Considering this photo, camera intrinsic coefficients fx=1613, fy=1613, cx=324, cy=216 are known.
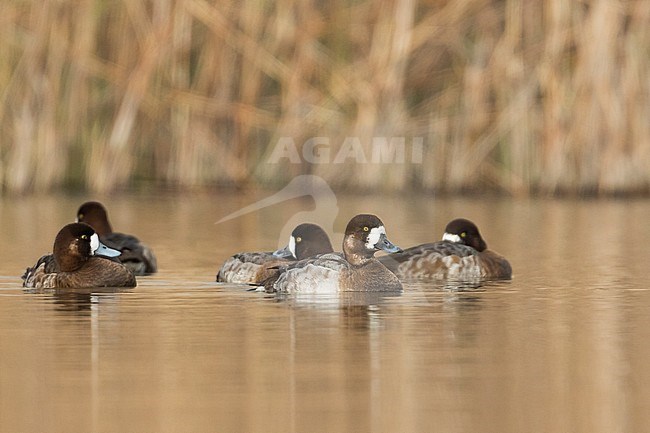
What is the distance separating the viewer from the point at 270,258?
10750 mm

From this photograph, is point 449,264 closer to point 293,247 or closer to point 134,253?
point 293,247

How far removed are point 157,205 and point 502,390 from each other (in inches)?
503

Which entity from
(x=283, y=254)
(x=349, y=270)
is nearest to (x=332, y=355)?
(x=349, y=270)

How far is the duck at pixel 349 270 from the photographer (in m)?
9.85

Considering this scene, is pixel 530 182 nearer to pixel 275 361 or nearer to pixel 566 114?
pixel 566 114

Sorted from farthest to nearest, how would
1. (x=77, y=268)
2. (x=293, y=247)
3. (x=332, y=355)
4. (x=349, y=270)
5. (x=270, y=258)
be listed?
(x=293, y=247)
(x=270, y=258)
(x=77, y=268)
(x=349, y=270)
(x=332, y=355)

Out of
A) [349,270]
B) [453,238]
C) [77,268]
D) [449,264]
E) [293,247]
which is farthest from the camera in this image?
[453,238]

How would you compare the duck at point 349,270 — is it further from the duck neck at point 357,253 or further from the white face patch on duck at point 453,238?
the white face patch on duck at point 453,238

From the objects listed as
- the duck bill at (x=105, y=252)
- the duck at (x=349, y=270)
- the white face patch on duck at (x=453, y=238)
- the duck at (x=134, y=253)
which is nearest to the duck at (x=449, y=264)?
the white face patch on duck at (x=453, y=238)

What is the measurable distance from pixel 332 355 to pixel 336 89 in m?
11.3

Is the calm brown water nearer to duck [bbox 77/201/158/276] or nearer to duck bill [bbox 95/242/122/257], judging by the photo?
duck [bbox 77/201/158/276]

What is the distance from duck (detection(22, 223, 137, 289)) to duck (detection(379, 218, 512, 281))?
2073 mm

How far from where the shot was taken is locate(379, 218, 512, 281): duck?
11.2 meters

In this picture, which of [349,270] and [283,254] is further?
[283,254]
